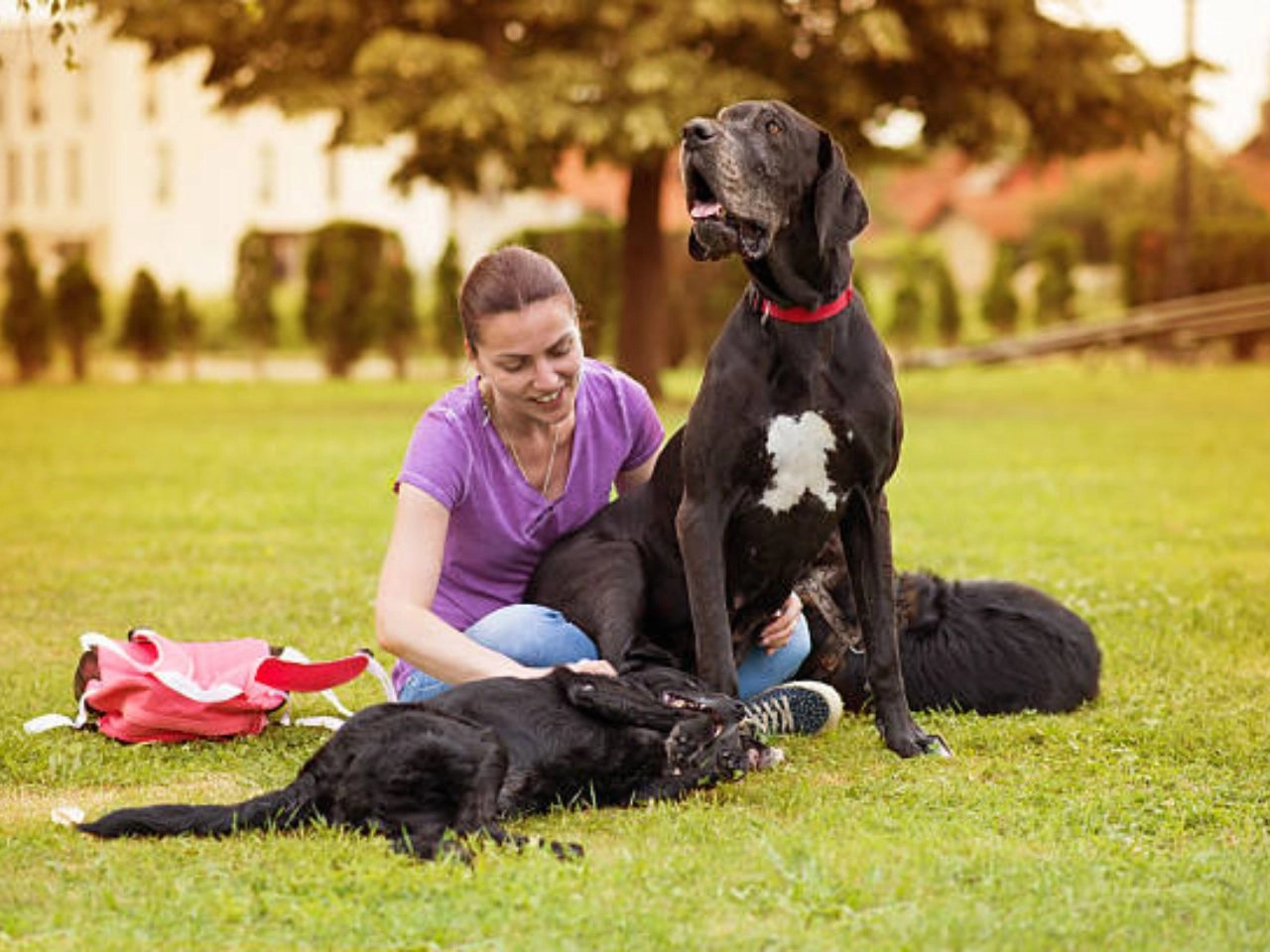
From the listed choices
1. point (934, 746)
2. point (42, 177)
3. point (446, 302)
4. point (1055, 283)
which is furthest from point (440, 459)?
point (42, 177)

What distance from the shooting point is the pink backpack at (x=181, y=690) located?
470 centimetres

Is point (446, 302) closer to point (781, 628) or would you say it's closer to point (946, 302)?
point (946, 302)

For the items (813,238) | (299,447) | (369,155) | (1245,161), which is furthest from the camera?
(1245,161)

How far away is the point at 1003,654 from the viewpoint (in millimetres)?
5160

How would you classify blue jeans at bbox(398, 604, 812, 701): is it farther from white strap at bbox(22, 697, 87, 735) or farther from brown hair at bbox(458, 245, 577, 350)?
white strap at bbox(22, 697, 87, 735)

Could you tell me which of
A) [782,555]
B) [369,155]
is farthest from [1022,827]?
[369,155]

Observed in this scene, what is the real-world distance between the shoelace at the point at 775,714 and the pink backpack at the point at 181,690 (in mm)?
986

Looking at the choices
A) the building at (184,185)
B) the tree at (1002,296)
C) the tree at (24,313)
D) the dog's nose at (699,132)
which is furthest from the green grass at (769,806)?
the building at (184,185)

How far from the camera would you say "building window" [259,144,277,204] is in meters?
41.5

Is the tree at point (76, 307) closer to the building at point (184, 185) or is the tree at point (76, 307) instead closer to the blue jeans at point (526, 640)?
the building at point (184, 185)

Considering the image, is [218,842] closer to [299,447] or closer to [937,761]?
[937,761]

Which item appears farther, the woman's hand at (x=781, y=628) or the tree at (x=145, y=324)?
the tree at (x=145, y=324)

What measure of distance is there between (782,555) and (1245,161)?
4925 cm

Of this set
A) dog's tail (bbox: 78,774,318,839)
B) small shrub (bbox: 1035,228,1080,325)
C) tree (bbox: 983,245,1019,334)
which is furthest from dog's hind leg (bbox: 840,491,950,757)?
small shrub (bbox: 1035,228,1080,325)
